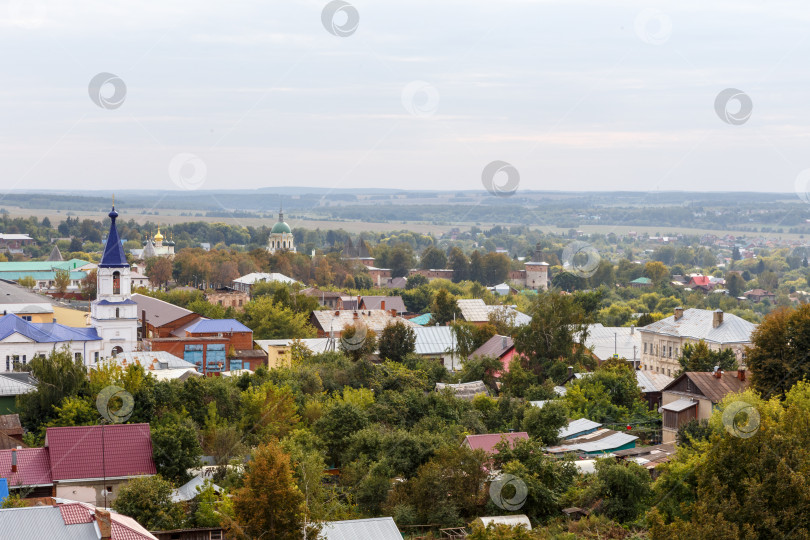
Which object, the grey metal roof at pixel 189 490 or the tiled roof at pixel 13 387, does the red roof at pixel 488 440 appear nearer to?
the grey metal roof at pixel 189 490

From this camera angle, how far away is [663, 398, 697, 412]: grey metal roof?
111 feet

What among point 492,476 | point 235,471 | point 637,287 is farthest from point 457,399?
point 637,287

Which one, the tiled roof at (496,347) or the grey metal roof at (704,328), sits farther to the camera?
the grey metal roof at (704,328)

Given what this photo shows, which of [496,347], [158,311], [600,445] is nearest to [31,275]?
[158,311]

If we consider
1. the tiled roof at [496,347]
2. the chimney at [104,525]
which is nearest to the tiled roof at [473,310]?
the tiled roof at [496,347]

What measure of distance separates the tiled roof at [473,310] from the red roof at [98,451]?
130 ft

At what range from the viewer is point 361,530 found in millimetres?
20875

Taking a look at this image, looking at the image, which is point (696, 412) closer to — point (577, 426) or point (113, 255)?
point (577, 426)

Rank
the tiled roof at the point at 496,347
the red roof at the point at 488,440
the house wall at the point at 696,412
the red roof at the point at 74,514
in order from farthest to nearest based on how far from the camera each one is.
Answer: the tiled roof at the point at 496,347 < the house wall at the point at 696,412 < the red roof at the point at 488,440 < the red roof at the point at 74,514

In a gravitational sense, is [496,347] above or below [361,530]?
below

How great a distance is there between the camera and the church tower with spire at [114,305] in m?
43.4

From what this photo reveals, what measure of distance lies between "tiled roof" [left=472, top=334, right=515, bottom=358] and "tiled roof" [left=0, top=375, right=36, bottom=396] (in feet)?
67.0

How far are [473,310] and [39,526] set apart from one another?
51608 millimetres

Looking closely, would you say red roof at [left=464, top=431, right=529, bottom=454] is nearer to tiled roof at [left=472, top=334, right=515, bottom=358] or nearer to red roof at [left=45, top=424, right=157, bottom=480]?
red roof at [left=45, top=424, right=157, bottom=480]
